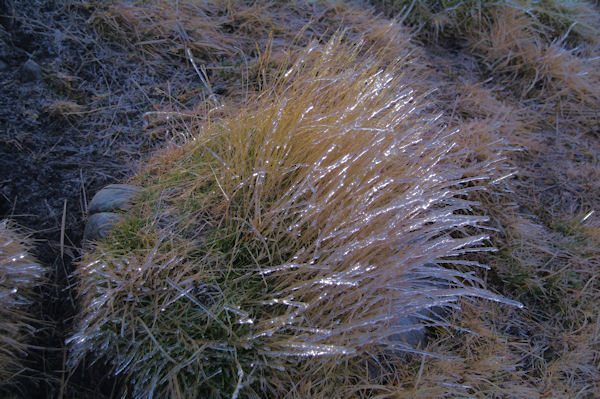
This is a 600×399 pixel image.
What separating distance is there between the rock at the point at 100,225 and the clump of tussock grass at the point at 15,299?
0.19m

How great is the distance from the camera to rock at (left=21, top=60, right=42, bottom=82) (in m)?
1.98

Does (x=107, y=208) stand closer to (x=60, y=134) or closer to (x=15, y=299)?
(x=15, y=299)

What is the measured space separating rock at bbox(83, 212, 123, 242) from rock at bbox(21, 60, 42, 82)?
866mm

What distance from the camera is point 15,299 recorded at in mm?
1326

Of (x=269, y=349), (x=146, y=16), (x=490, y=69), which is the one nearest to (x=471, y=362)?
(x=269, y=349)

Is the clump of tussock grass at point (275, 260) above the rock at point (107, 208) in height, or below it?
above

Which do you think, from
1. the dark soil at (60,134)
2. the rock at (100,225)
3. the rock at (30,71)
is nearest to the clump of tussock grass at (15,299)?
the dark soil at (60,134)

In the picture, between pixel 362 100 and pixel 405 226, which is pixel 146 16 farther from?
pixel 405 226

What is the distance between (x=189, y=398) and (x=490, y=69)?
2.56 meters

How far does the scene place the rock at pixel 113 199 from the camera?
63.3 inches

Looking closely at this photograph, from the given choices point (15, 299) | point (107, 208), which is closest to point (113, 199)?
point (107, 208)

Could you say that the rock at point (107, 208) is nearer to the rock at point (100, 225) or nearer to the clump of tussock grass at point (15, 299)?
the rock at point (100, 225)

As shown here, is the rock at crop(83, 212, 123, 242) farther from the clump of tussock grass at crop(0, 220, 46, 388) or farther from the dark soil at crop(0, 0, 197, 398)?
the clump of tussock grass at crop(0, 220, 46, 388)

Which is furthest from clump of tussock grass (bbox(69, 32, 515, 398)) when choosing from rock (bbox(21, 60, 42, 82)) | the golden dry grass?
rock (bbox(21, 60, 42, 82))
